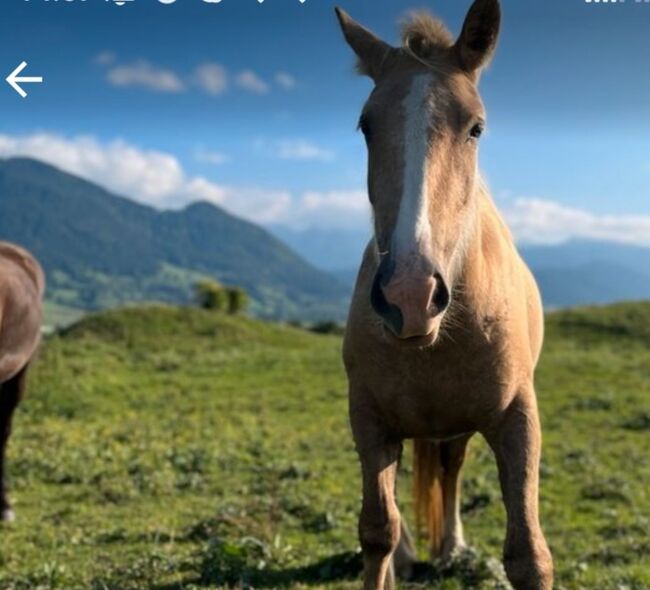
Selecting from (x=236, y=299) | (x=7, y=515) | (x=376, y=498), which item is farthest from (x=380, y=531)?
(x=236, y=299)

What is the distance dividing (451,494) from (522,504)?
3.00 metres

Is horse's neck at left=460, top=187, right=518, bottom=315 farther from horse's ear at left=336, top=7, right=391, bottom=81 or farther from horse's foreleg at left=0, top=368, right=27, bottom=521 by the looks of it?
horse's foreleg at left=0, top=368, right=27, bottom=521

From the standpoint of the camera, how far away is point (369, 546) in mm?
4609

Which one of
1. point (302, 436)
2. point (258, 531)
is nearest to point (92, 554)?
point (258, 531)

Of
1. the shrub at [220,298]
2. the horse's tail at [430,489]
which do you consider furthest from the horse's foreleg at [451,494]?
the shrub at [220,298]

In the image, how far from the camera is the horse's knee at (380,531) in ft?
15.0

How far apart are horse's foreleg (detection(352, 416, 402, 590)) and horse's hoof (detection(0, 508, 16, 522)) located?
244 inches

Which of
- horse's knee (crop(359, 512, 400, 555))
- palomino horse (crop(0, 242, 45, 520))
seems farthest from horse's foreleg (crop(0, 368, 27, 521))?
horse's knee (crop(359, 512, 400, 555))

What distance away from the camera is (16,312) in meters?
9.27

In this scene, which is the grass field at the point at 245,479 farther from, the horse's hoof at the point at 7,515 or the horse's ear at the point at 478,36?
the horse's ear at the point at 478,36

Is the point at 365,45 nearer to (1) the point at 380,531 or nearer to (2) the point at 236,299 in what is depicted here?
(1) the point at 380,531

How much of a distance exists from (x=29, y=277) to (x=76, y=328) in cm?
2500

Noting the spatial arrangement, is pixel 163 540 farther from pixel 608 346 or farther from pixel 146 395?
pixel 608 346

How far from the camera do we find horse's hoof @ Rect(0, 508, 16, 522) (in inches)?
363
